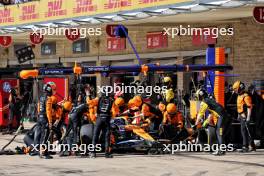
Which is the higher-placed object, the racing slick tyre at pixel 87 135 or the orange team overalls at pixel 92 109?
the orange team overalls at pixel 92 109

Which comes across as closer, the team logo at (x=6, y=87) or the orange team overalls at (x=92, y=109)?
the orange team overalls at (x=92, y=109)

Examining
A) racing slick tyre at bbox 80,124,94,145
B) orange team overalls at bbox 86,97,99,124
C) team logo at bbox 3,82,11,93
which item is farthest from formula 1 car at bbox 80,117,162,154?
team logo at bbox 3,82,11,93

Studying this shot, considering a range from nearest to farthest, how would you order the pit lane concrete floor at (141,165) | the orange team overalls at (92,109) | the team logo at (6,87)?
the pit lane concrete floor at (141,165)
the orange team overalls at (92,109)
the team logo at (6,87)

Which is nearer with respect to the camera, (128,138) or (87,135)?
(87,135)

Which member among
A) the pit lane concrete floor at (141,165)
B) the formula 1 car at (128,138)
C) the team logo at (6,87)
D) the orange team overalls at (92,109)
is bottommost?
the pit lane concrete floor at (141,165)

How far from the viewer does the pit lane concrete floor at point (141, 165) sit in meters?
13.1

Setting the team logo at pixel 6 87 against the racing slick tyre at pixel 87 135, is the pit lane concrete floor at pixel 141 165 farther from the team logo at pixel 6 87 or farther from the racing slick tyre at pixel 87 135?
the team logo at pixel 6 87

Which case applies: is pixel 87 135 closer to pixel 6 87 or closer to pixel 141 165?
pixel 141 165

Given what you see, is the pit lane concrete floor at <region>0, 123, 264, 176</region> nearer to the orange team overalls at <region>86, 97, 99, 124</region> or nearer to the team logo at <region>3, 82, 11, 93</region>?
the orange team overalls at <region>86, 97, 99, 124</region>

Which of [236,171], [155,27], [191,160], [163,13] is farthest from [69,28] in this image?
[236,171]

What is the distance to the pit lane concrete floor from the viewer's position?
517 inches

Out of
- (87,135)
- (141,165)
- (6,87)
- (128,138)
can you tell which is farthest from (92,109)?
(6,87)

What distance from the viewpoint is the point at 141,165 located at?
14.4m

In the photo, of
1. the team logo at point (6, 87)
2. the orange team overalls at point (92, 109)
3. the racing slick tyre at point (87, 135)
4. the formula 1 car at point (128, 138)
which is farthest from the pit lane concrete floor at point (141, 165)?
the team logo at point (6, 87)
